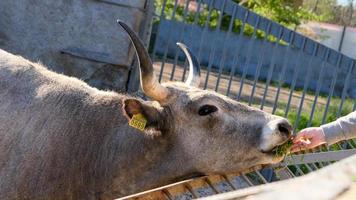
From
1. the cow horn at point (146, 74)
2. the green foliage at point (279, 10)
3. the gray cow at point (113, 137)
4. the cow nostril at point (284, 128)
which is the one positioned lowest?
the gray cow at point (113, 137)

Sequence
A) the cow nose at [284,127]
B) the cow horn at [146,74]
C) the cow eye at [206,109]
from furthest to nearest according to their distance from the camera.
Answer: the cow eye at [206,109] → the cow horn at [146,74] → the cow nose at [284,127]

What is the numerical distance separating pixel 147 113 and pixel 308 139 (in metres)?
1.24

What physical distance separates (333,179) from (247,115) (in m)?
3.63

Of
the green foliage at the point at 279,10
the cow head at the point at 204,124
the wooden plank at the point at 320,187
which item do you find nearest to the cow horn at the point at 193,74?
the cow head at the point at 204,124

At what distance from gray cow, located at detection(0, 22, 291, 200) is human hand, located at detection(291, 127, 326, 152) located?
0.85ft

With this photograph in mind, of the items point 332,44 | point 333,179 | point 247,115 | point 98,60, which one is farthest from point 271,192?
point 332,44

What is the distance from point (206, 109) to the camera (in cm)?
592

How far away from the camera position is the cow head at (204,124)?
5695 millimetres

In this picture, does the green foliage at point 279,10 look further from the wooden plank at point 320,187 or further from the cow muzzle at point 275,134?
the wooden plank at point 320,187

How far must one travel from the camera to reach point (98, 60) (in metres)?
9.73

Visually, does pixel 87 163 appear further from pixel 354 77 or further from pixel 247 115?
pixel 354 77

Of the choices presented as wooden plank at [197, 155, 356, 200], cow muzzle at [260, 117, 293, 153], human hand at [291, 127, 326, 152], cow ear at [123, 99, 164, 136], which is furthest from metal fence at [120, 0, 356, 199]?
wooden plank at [197, 155, 356, 200]

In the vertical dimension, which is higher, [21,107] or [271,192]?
[271,192]

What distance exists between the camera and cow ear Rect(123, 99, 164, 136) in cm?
574
